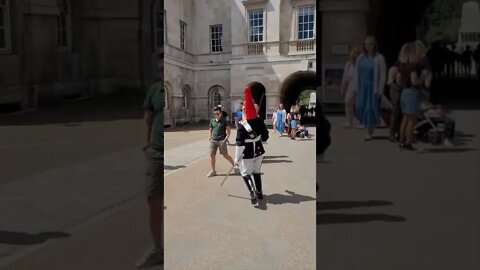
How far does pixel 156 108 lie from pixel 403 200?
1350mm

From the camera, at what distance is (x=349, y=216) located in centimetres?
192

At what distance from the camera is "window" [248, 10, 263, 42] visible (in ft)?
13.4

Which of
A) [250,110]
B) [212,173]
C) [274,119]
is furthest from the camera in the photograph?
[274,119]

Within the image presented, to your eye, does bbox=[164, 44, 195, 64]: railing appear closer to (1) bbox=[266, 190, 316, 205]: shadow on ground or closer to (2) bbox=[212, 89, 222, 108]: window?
(2) bbox=[212, 89, 222, 108]: window

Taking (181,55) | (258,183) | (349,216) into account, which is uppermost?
(181,55)

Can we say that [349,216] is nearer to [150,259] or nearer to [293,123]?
[150,259]

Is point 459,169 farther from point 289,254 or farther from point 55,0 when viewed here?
point 55,0

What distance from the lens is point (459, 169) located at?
1841mm

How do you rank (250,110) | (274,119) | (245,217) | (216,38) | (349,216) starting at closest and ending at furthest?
(349,216) < (245,217) < (250,110) < (216,38) < (274,119)

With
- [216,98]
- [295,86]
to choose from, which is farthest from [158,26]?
[295,86]

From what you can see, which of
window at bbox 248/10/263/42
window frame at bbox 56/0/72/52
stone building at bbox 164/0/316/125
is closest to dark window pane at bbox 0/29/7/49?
window frame at bbox 56/0/72/52

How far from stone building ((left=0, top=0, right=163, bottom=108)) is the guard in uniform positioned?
1318 mm

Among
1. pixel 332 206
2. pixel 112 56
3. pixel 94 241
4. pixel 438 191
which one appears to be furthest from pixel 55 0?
pixel 438 191

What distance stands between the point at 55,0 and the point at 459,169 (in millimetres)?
2163
